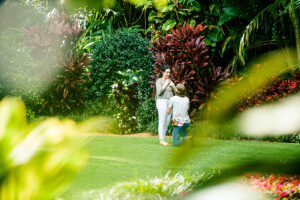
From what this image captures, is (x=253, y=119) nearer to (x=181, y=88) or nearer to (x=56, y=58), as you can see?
(x=181, y=88)

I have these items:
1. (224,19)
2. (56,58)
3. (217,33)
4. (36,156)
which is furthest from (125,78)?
(36,156)

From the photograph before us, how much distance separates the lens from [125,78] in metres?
8.65

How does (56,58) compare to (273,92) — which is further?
(56,58)

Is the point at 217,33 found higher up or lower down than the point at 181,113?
higher up

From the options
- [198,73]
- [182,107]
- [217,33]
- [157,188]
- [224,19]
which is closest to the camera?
[224,19]

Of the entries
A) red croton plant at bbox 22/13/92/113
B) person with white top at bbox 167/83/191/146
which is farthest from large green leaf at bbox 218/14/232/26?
red croton plant at bbox 22/13/92/113

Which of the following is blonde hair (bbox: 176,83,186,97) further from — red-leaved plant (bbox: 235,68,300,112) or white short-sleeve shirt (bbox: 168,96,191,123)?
red-leaved plant (bbox: 235,68,300,112)

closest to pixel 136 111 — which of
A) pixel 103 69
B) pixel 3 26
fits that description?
pixel 103 69

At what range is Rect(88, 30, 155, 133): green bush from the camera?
845cm

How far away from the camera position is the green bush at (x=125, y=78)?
8.45 meters

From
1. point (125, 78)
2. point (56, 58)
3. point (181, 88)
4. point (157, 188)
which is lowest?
point (157, 188)

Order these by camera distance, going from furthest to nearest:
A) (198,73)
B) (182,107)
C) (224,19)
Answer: (182,107) < (198,73) < (224,19)

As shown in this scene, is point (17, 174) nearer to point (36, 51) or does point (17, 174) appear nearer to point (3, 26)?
point (3, 26)

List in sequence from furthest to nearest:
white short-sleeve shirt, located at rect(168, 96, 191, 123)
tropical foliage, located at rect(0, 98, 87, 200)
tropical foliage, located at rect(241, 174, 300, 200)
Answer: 1. white short-sleeve shirt, located at rect(168, 96, 191, 123)
2. tropical foliage, located at rect(241, 174, 300, 200)
3. tropical foliage, located at rect(0, 98, 87, 200)
